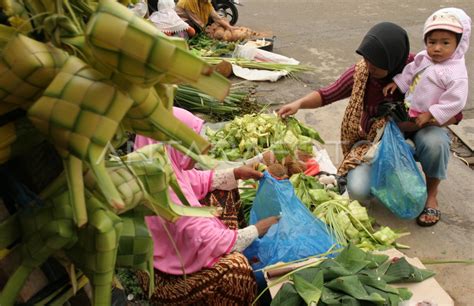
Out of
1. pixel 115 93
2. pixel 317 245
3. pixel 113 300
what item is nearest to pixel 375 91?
pixel 317 245

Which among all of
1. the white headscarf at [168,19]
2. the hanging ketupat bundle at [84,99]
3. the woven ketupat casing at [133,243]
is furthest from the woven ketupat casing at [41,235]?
the white headscarf at [168,19]

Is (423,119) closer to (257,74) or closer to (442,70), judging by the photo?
(442,70)

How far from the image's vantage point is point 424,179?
2.90 meters

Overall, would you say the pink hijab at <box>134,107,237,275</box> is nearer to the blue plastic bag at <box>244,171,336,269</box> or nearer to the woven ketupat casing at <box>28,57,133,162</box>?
the blue plastic bag at <box>244,171,336,269</box>

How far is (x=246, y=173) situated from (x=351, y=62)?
3574 millimetres

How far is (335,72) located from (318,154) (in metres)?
2.21

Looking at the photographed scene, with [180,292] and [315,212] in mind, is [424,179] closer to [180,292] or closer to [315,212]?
[315,212]

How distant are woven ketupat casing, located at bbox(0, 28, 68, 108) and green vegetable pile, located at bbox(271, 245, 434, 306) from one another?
1.37 m

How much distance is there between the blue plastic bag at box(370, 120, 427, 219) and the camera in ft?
8.99

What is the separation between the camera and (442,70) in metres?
2.65

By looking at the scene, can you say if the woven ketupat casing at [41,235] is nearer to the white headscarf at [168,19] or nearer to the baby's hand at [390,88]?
the baby's hand at [390,88]

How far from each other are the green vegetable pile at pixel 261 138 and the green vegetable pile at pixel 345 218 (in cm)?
26

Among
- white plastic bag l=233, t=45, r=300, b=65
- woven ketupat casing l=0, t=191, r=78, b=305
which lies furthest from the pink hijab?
white plastic bag l=233, t=45, r=300, b=65

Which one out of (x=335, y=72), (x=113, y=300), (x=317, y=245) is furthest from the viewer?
(x=335, y=72)
